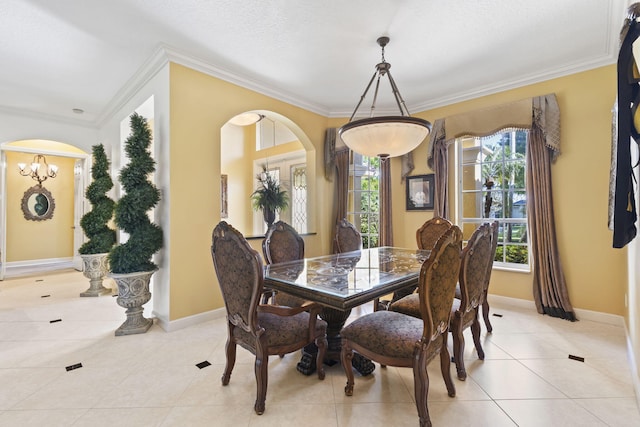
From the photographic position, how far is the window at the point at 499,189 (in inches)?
143

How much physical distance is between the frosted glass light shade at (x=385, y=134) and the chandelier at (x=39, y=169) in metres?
7.60

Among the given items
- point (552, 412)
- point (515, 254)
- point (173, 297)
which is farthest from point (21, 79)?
point (515, 254)

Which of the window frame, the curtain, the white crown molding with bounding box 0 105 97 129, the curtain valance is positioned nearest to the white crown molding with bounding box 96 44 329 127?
the white crown molding with bounding box 0 105 97 129

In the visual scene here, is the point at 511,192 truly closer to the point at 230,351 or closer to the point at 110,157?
the point at 230,351

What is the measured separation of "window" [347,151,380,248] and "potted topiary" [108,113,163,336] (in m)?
2.94

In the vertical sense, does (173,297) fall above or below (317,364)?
above

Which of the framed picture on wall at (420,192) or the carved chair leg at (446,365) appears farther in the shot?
the framed picture on wall at (420,192)

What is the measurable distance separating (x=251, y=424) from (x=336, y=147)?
3785mm

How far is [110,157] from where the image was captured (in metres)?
4.87

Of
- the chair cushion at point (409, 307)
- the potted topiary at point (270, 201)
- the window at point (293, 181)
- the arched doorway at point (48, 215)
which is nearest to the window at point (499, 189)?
the chair cushion at point (409, 307)

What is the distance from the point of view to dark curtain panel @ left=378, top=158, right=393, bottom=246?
446 cm

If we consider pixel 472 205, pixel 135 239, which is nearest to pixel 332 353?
pixel 135 239

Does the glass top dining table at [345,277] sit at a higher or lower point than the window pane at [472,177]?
lower

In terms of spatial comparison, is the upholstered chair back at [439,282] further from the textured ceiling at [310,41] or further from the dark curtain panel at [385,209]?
the dark curtain panel at [385,209]
